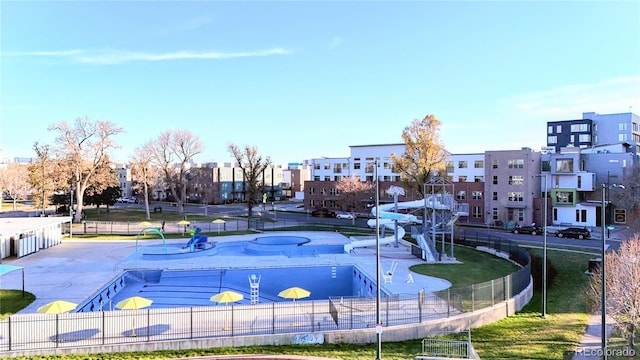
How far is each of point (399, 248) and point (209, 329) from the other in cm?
2638

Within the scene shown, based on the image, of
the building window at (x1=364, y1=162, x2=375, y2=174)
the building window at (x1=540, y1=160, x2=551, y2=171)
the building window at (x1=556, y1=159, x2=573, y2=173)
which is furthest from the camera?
the building window at (x1=364, y1=162, x2=375, y2=174)

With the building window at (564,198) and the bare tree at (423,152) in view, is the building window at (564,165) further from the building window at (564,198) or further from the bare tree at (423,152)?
the bare tree at (423,152)

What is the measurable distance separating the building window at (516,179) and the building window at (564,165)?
6186 mm

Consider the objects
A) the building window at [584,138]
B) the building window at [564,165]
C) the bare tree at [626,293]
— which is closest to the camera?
the bare tree at [626,293]

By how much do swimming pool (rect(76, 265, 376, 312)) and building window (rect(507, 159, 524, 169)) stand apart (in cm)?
3918

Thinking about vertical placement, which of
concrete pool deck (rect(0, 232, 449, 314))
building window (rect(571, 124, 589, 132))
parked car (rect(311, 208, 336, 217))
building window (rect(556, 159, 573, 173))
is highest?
building window (rect(571, 124, 589, 132))

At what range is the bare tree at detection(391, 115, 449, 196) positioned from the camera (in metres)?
50.1

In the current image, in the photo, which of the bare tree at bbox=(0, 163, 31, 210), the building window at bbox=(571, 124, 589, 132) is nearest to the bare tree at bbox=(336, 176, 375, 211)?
the building window at bbox=(571, 124, 589, 132)

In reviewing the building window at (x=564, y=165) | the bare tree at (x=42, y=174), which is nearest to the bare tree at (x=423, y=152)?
the building window at (x=564, y=165)

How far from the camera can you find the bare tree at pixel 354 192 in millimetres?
70750

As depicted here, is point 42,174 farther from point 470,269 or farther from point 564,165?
point 564,165

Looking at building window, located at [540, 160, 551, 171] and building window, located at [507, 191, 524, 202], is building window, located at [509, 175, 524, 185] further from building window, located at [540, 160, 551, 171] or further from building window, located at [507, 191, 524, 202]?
building window, located at [540, 160, 551, 171]

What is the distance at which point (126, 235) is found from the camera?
51125 mm

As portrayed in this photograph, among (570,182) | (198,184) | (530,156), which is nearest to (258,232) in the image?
(530,156)
